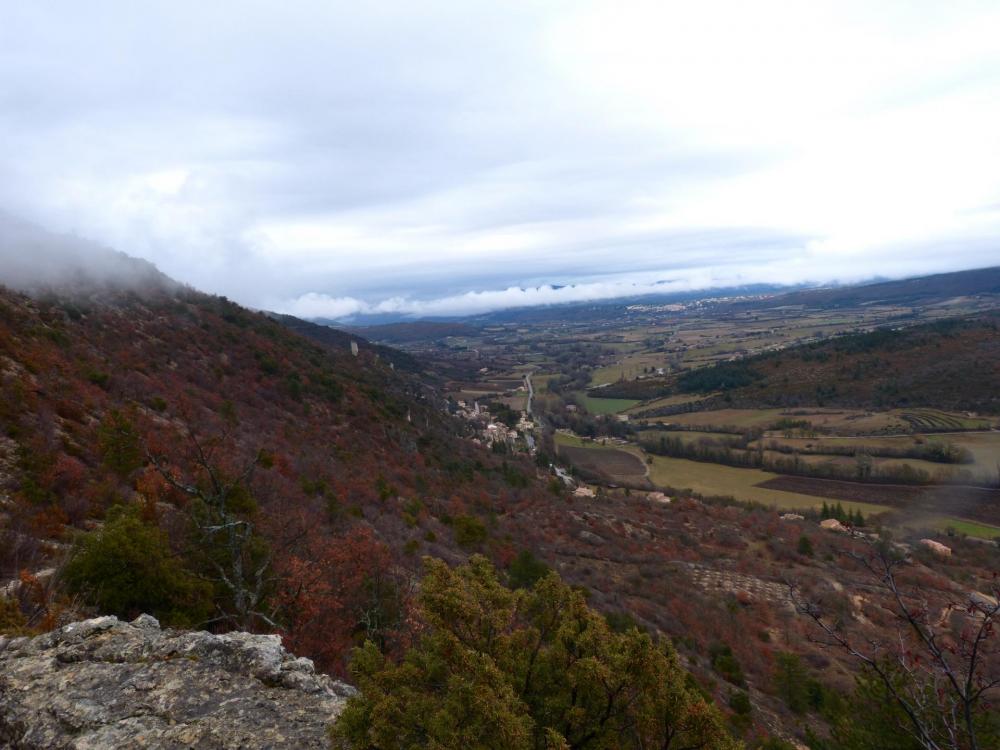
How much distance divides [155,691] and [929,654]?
1006 centimetres

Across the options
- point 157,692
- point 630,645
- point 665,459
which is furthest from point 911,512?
point 157,692

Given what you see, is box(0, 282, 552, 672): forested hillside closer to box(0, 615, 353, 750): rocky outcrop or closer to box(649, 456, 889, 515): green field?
box(0, 615, 353, 750): rocky outcrop

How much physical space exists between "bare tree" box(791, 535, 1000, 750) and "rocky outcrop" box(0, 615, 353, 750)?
669cm

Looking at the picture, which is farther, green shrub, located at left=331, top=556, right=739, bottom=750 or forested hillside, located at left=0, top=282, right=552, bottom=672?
forested hillside, located at left=0, top=282, right=552, bottom=672

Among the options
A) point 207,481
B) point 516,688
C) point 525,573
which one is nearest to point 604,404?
point 525,573

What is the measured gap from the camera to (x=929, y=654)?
18.9 ft

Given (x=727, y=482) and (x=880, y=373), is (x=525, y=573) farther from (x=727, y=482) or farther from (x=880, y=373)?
(x=880, y=373)

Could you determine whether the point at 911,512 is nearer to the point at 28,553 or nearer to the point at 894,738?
the point at 894,738

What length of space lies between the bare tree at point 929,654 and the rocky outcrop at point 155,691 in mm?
6688

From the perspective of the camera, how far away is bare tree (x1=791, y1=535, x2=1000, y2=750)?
14.6ft

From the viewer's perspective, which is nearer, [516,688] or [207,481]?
[516,688]

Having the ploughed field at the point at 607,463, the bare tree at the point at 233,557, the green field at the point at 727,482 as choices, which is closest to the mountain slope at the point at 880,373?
the green field at the point at 727,482

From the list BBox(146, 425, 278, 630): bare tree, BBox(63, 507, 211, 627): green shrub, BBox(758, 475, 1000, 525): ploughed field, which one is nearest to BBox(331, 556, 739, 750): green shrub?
BBox(146, 425, 278, 630): bare tree

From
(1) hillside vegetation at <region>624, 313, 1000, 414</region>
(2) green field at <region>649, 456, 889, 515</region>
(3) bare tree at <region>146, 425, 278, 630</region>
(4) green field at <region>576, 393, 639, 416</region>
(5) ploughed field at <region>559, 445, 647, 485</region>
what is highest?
(3) bare tree at <region>146, 425, 278, 630</region>
